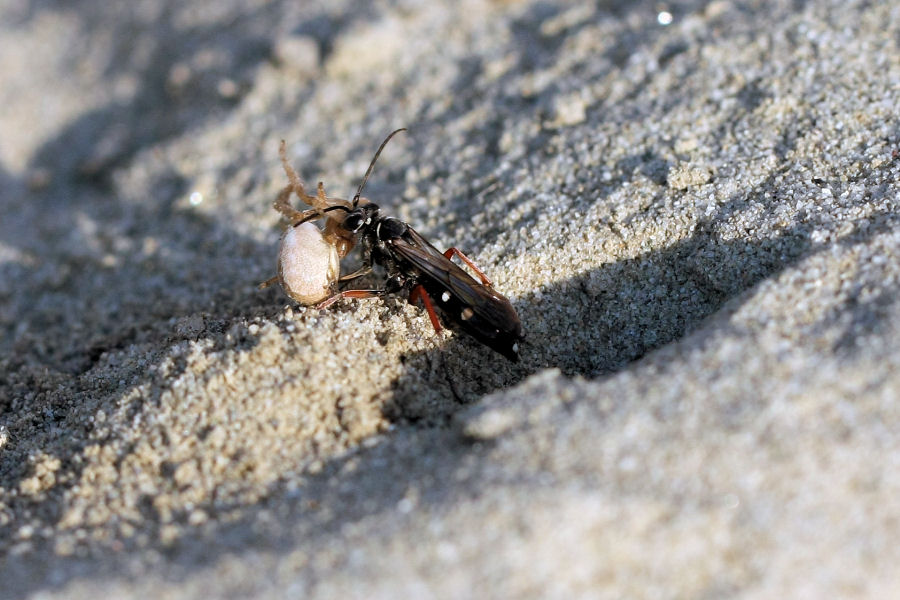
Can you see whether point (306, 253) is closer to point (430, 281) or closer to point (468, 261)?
point (430, 281)

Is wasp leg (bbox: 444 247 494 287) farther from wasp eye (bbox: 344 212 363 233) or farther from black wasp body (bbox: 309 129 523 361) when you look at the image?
wasp eye (bbox: 344 212 363 233)

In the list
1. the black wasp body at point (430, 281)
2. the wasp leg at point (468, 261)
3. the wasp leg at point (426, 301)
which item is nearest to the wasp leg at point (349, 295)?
the black wasp body at point (430, 281)

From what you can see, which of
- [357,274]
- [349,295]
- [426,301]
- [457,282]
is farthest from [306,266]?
[457,282]

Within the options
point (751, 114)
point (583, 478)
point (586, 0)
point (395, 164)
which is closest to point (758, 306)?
point (583, 478)

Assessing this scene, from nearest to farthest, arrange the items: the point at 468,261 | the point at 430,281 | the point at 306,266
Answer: the point at 306,266 → the point at 430,281 → the point at 468,261

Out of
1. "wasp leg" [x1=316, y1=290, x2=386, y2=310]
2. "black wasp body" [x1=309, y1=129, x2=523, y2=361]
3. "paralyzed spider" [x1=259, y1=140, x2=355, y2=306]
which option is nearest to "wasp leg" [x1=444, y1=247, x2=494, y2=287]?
"black wasp body" [x1=309, y1=129, x2=523, y2=361]

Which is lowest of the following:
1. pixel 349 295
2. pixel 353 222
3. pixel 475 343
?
pixel 475 343
